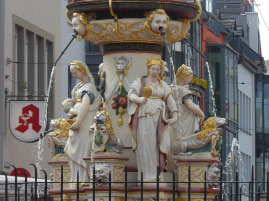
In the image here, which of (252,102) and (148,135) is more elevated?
(252,102)

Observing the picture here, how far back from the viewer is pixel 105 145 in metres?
18.9

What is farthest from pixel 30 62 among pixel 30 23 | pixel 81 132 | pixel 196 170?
pixel 196 170

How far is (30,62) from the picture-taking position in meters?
46.4

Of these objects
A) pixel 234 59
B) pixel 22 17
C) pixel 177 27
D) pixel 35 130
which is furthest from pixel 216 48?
pixel 177 27

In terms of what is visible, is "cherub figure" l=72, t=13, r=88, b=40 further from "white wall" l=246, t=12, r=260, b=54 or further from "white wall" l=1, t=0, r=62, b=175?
"white wall" l=246, t=12, r=260, b=54

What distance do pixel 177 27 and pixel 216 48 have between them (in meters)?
49.7

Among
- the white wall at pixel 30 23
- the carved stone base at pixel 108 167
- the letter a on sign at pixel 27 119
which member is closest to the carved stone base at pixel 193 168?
the carved stone base at pixel 108 167

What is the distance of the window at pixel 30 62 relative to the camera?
45719 millimetres

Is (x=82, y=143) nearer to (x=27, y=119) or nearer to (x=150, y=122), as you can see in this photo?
(x=150, y=122)

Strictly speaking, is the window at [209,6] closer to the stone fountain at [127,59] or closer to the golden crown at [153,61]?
the stone fountain at [127,59]

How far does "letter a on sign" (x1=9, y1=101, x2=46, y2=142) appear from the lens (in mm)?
41969

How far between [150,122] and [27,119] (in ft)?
78.9

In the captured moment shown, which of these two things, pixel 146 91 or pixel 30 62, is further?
pixel 30 62

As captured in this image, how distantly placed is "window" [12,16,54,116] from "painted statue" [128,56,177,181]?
25563mm
